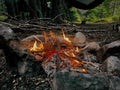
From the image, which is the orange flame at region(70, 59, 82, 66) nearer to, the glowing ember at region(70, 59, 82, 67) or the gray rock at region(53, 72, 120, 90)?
the glowing ember at region(70, 59, 82, 67)

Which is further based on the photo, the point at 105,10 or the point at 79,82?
the point at 105,10

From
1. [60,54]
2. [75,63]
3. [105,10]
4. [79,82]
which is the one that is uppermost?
[105,10]

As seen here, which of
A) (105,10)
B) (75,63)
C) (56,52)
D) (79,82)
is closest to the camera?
(79,82)

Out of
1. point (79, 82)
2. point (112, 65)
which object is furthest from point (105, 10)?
point (79, 82)

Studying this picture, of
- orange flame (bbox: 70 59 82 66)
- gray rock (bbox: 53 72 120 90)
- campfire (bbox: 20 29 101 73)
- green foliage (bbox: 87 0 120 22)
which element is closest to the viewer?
gray rock (bbox: 53 72 120 90)

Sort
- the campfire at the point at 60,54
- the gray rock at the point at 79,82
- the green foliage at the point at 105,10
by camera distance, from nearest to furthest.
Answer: the gray rock at the point at 79,82, the campfire at the point at 60,54, the green foliage at the point at 105,10

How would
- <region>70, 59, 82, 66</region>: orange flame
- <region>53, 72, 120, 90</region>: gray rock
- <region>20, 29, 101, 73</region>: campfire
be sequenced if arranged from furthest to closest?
<region>70, 59, 82, 66</region>: orange flame
<region>20, 29, 101, 73</region>: campfire
<region>53, 72, 120, 90</region>: gray rock

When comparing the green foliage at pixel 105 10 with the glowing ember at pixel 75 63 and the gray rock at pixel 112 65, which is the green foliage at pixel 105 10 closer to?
the gray rock at pixel 112 65

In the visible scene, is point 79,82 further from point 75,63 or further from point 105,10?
point 105,10

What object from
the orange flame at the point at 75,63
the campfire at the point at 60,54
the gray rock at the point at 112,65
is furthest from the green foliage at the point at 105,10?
the orange flame at the point at 75,63

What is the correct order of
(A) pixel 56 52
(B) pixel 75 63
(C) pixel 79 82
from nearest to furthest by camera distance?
(C) pixel 79 82, (B) pixel 75 63, (A) pixel 56 52

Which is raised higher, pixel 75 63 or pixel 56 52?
pixel 56 52

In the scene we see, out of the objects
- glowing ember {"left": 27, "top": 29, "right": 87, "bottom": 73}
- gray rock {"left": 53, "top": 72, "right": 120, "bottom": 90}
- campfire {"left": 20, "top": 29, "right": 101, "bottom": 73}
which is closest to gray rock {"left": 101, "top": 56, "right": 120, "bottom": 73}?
campfire {"left": 20, "top": 29, "right": 101, "bottom": 73}

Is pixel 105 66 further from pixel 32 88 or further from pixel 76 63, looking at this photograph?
pixel 32 88
